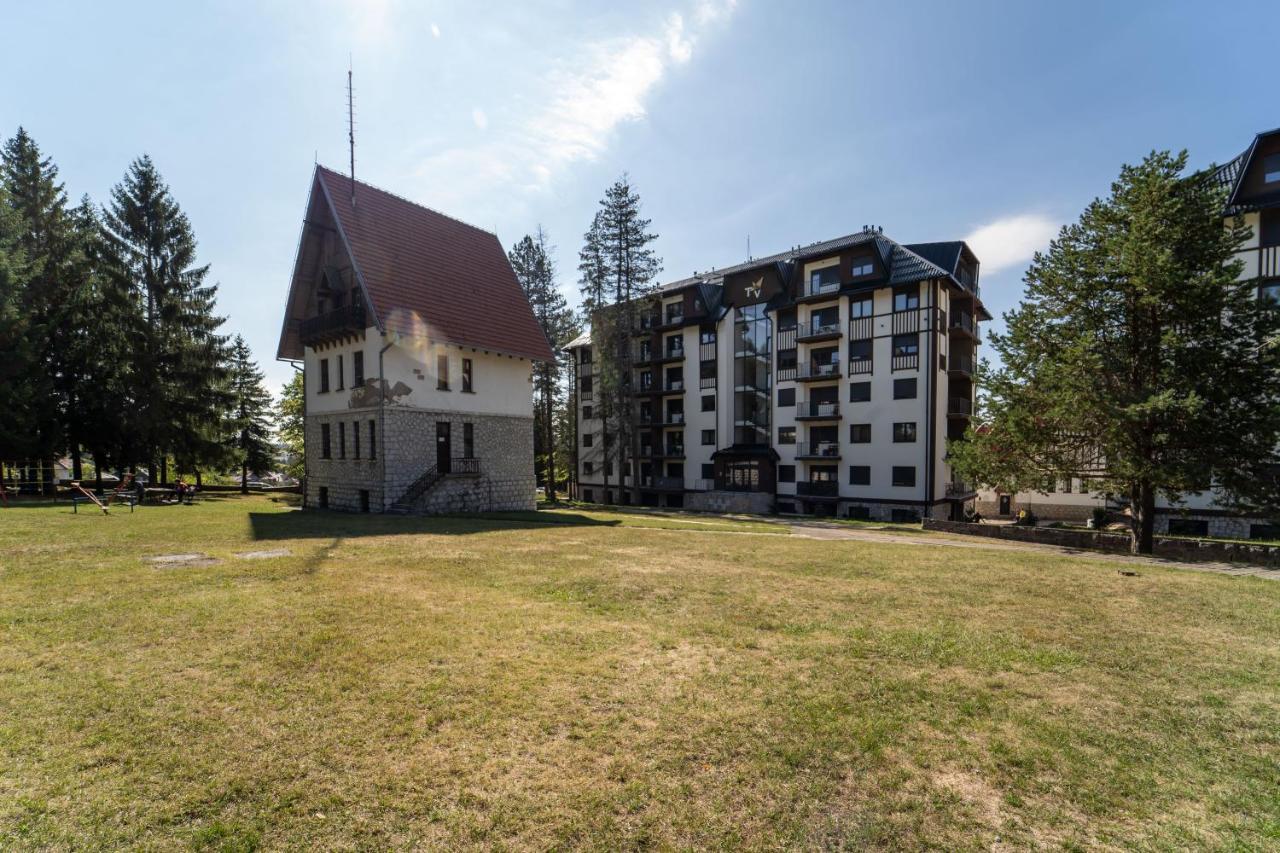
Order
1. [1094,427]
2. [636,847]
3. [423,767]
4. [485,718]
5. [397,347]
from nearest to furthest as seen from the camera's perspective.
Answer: [636,847], [423,767], [485,718], [1094,427], [397,347]

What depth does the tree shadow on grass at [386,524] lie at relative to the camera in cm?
1598

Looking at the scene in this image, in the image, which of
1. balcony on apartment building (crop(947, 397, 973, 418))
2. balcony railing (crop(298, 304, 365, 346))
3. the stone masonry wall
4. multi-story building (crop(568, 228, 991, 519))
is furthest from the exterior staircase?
balcony on apartment building (crop(947, 397, 973, 418))

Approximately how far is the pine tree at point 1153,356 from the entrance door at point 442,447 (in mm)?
23514

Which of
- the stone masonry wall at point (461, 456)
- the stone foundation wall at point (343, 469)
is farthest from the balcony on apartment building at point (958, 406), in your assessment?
the stone foundation wall at point (343, 469)

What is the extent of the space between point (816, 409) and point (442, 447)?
24.9 meters

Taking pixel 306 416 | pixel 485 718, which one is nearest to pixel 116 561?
pixel 485 718

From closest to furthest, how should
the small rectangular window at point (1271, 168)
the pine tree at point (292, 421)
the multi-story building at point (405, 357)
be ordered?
1. the multi-story building at point (405, 357)
2. the small rectangular window at point (1271, 168)
3. the pine tree at point (292, 421)

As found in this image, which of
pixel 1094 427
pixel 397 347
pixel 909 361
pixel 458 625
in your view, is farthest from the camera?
pixel 909 361

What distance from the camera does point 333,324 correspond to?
25.5 meters

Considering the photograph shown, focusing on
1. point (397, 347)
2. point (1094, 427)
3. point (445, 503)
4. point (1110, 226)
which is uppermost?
point (1110, 226)

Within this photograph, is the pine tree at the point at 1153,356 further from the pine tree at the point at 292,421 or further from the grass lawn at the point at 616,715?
the pine tree at the point at 292,421

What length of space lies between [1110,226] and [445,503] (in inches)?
1111

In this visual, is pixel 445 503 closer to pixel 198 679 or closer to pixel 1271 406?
pixel 198 679

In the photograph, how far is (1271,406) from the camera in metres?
15.8
